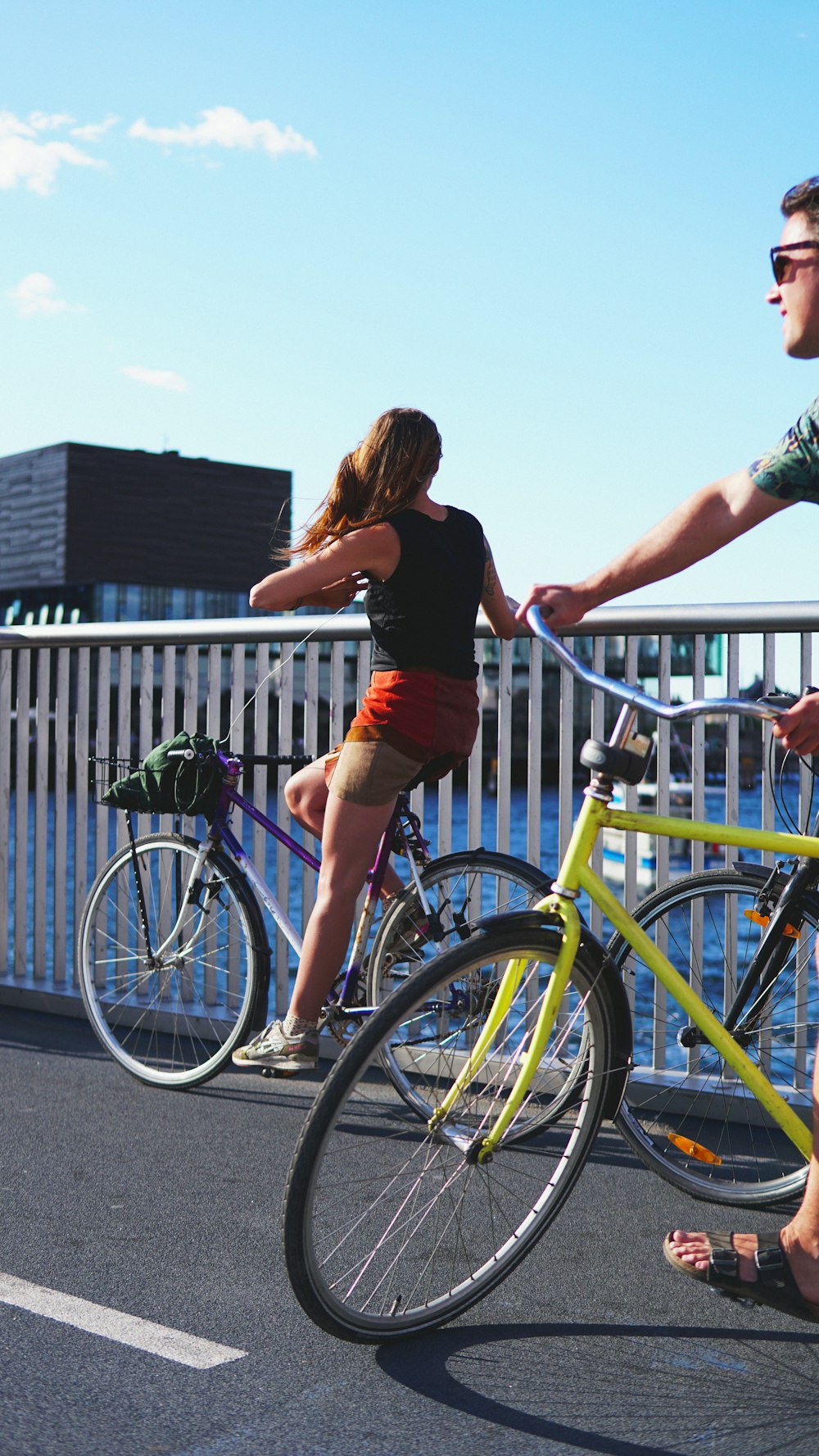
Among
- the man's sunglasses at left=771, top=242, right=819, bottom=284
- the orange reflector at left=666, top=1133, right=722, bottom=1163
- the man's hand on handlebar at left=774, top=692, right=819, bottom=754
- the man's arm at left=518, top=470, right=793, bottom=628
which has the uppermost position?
the man's sunglasses at left=771, top=242, right=819, bottom=284

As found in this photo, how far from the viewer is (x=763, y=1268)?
2.48 m

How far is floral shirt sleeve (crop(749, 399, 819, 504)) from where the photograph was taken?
2.57 metres

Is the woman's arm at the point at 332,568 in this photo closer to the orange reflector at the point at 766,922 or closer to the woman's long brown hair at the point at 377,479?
the woman's long brown hair at the point at 377,479

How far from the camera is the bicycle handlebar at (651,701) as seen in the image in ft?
7.63

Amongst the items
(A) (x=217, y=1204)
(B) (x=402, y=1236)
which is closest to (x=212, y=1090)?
(A) (x=217, y=1204)

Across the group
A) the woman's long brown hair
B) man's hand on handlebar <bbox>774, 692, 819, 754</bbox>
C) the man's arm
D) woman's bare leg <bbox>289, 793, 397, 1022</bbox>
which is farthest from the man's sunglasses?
woman's bare leg <bbox>289, 793, 397, 1022</bbox>

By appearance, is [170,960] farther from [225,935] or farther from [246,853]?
[246,853]

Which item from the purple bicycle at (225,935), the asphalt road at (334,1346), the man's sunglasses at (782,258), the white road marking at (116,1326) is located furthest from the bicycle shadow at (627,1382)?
the man's sunglasses at (782,258)

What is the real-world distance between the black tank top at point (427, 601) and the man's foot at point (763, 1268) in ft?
4.91

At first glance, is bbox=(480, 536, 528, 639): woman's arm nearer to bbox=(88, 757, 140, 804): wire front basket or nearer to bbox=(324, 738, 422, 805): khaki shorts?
bbox=(324, 738, 422, 805): khaki shorts

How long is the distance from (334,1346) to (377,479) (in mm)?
1903

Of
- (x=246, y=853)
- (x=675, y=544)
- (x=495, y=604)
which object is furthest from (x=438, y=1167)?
(x=246, y=853)

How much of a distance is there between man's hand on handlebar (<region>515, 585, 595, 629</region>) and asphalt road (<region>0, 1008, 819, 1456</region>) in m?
1.27

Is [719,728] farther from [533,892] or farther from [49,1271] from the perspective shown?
[49,1271]
